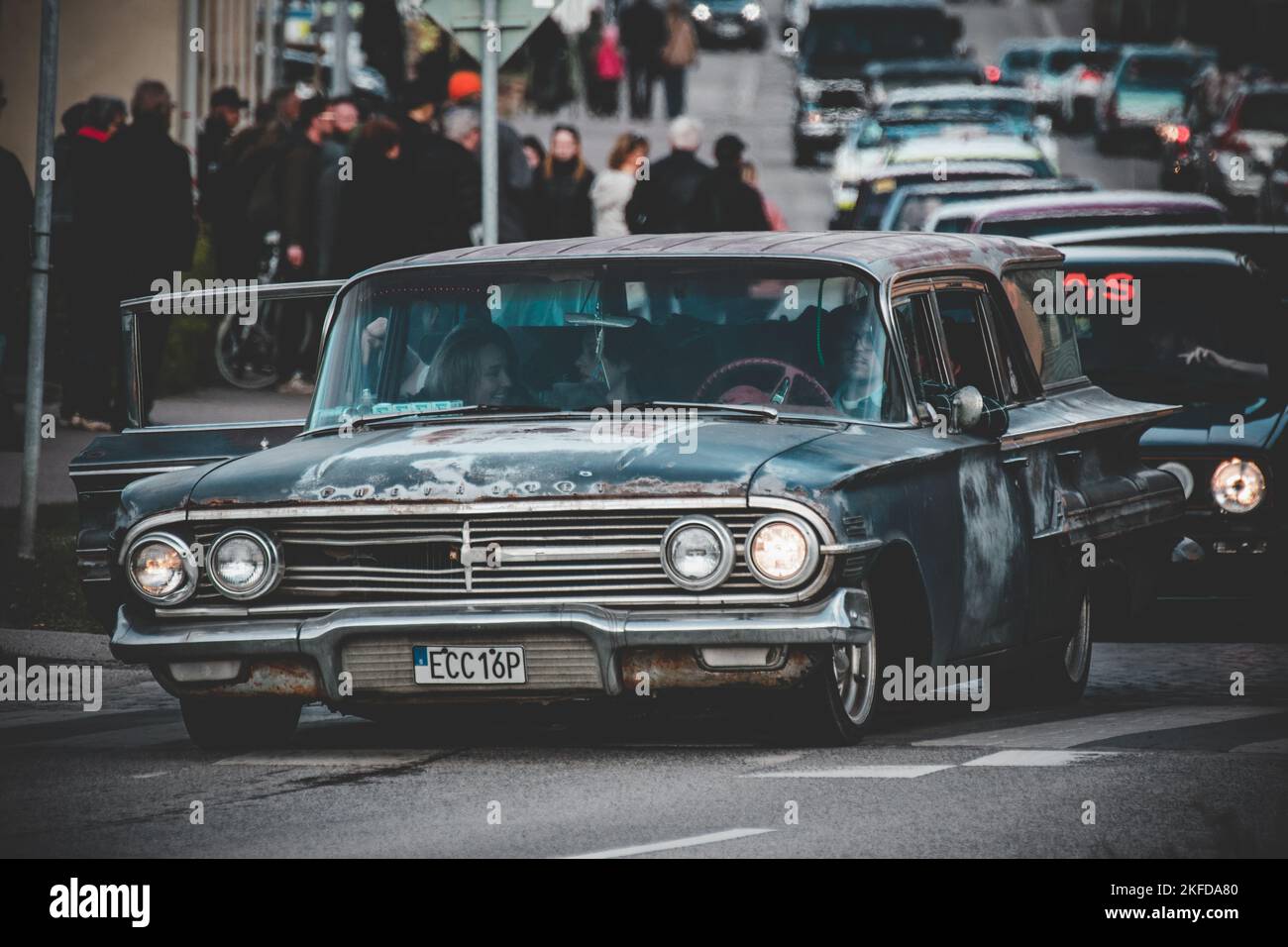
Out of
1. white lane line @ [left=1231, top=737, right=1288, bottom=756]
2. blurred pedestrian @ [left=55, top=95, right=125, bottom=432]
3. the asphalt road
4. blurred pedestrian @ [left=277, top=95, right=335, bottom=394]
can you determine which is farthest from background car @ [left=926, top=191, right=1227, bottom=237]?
white lane line @ [left=1231, top=737, right=1288, bottom=756]

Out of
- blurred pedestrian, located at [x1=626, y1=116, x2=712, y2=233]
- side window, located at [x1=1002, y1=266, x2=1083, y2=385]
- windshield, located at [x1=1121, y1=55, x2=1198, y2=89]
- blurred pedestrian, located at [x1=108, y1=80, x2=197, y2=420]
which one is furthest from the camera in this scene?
windshield, located at [x1=1121, y1=55, x2=1198, y2=89]

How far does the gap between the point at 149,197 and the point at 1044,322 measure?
325 inches

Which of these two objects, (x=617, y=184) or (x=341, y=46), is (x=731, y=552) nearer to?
(x=617, y=184)

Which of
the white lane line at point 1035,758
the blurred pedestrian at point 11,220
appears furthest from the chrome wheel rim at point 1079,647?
the blurred pedestrian at point 11,220

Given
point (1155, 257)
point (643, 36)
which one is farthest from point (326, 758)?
point (643, 36)

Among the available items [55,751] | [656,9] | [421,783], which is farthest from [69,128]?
[656,9]

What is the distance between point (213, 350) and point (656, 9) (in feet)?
87.8

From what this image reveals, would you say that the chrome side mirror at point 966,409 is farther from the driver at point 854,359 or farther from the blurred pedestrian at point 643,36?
the blurred pedestrian at point 643,36

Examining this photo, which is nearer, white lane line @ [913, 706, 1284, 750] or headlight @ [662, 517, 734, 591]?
headlight @ [662, 517, 734, 591]

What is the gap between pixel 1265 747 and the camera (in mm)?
9109

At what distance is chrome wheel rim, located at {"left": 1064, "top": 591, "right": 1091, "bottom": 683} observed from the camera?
35.1ft

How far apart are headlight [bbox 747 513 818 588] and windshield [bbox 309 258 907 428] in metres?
0.94

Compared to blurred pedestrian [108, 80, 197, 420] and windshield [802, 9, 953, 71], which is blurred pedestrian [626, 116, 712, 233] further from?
windshield [802, 9, 953, 71]
